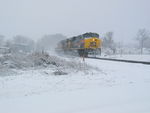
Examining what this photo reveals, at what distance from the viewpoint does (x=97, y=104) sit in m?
3.58

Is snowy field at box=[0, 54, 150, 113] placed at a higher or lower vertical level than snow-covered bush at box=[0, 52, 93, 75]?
lower

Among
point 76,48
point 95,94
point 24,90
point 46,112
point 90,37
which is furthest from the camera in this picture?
point 76,48

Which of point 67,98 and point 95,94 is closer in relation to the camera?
point 67,98

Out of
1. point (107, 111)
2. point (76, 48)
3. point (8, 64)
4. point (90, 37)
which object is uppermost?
point (90, 37)

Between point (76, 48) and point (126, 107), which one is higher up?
point (76, 48)

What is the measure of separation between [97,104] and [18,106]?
2072mm

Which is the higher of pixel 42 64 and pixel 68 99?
pixel 42 64

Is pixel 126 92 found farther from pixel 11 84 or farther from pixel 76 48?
pixel 76 48

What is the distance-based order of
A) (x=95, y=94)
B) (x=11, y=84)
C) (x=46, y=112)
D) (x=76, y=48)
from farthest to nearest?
1. (x=76, y=48)
2. (x=11, y=84)
3. (x=95, y=94)
4. (x=46, y=112)

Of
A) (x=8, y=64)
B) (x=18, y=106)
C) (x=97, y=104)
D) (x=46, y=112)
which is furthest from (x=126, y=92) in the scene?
(x=8, y=64)

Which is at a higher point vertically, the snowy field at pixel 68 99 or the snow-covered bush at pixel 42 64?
the snow-covered bush at pixel 42 64

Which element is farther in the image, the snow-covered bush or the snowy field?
the snow-covered bush

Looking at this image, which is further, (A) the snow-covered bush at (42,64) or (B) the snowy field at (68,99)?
(A) the snow-covered bush at (42,64)

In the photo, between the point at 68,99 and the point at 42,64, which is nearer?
the point at 68,99
